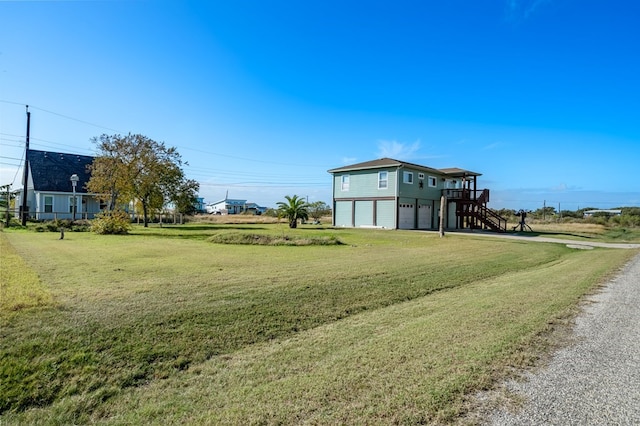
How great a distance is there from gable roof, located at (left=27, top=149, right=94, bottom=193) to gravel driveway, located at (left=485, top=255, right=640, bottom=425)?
37206 mm

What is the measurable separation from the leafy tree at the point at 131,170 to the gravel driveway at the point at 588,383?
26.4 m

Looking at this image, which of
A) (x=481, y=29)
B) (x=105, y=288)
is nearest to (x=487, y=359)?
(x=105, y=288)

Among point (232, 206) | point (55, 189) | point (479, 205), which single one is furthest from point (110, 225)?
point (232, 206)

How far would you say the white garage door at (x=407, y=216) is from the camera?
1111 inches

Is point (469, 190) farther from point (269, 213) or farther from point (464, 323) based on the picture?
point (269, 213)

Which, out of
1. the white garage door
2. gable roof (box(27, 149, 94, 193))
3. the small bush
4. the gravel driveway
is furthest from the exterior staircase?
gable roof (box(27, 149, 94, 193))

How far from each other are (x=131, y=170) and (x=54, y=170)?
43.3 feet

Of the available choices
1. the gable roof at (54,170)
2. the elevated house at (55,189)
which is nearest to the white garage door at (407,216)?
the elevated house at (55,189)

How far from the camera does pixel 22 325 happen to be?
4.36 m

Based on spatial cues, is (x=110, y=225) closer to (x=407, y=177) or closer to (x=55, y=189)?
(x=55, y=189)

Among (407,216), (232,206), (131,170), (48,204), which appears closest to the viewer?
(131,170)

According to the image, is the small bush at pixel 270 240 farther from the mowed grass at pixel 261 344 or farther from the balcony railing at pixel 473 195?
the balcony railing at pixel 473 195

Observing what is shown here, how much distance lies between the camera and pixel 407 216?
28.8 meters

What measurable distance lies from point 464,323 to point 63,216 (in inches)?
1420
